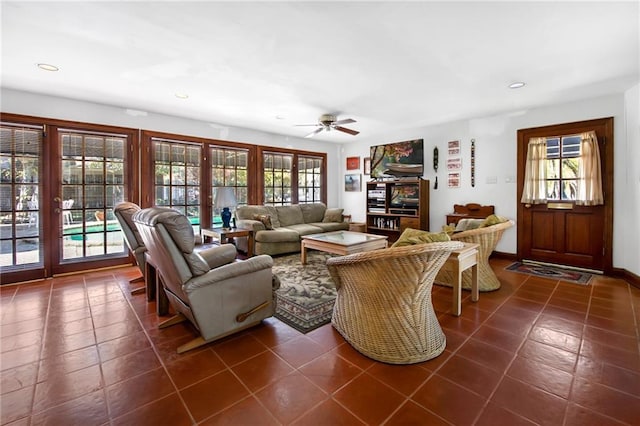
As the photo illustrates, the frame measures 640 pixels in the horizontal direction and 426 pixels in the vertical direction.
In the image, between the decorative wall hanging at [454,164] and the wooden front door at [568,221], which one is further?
the decorative wall hanging at [454,164]

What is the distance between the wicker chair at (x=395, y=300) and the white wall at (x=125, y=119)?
4.32 metres

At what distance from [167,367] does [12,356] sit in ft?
3.86

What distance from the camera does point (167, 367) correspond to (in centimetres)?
191

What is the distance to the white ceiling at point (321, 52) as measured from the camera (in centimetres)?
216

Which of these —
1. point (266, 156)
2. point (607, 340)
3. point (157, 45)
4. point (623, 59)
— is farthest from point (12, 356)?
point (623, 59)

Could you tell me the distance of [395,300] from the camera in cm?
193

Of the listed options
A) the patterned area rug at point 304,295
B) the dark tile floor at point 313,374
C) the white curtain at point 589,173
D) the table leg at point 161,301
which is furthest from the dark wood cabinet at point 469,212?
the table leg at point 161,301

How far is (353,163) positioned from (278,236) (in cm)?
331

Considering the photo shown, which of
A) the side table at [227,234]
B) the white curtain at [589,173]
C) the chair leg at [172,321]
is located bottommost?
the chair leg at [172,321]

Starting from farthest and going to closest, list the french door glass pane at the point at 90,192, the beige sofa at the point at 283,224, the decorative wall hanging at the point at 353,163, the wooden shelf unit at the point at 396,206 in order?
the decorative wall hanging at the point at 353,163 → the wooden shelf unit at the point at 396,206 → the beige sofa at the point at 283,224 → the french door glass pane at the point at 90,192

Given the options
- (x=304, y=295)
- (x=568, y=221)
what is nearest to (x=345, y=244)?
(x=304, y=295)

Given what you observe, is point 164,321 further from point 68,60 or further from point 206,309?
point 68,60

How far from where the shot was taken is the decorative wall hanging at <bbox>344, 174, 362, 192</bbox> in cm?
726

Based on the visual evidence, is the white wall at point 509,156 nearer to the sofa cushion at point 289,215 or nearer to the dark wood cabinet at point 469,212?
the dark wood cabinet at point 469,212
